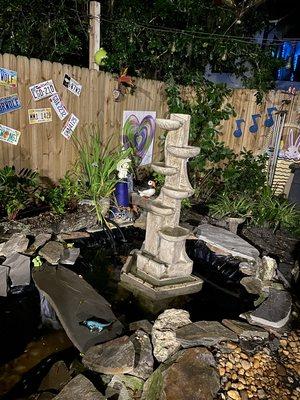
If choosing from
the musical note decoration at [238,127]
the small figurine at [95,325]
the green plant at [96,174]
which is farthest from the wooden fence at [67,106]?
the small figurine at [95,325]

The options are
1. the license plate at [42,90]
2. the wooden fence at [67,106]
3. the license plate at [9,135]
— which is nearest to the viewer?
the license plate at [9,135]

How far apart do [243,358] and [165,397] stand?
81 centimetres

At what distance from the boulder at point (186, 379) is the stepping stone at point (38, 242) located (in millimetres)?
2285

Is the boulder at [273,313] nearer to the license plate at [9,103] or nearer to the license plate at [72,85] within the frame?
the license plate at [9,103]

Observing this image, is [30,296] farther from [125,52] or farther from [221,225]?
[125,52]

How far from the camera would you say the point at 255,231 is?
5836 millimetres

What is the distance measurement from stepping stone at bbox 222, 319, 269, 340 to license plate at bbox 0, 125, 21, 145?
12.9 feet

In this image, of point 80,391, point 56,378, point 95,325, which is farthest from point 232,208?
point 80,391

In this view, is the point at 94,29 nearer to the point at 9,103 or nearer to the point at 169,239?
the point at 9,103

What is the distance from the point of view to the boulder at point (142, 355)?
2668 millimetres

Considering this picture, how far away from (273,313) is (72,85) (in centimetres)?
463

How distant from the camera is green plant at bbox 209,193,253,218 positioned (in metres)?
6.08

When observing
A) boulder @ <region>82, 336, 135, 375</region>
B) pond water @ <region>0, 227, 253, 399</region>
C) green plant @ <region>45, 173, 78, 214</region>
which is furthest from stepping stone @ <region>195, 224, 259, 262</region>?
boulder @ <region>82, 336, 135, 375</region>

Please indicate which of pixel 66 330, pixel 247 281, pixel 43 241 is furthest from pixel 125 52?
pixel 66 330
